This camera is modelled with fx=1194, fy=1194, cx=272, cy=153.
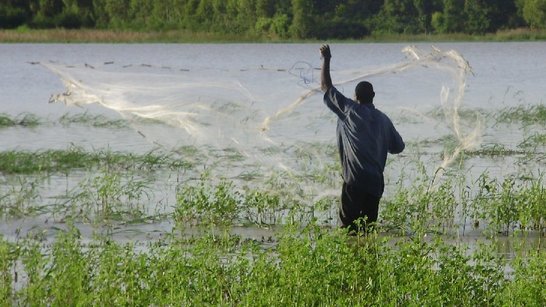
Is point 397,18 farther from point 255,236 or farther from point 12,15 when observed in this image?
point 255,236

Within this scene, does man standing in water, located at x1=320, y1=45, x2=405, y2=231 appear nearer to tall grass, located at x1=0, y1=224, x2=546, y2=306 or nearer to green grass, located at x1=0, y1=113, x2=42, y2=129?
tall grass, located at x1=0, y1=224, x2=546, y2=306

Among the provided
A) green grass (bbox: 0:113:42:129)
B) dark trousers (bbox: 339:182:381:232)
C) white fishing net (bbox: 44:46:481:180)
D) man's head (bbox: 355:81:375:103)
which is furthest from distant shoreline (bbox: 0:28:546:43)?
man's head (bbox: 355:81:375:103)

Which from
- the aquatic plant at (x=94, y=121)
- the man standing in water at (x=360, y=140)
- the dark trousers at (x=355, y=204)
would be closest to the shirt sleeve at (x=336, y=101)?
the man standing in water at (x=360, y=140)

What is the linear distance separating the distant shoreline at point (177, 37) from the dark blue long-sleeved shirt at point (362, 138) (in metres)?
47.6

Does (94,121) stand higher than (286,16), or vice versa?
(94,121)

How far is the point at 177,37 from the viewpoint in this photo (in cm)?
5941

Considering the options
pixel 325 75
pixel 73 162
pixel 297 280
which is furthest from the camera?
pixel 73 162

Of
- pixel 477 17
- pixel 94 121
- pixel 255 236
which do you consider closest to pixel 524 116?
pixel 94 121

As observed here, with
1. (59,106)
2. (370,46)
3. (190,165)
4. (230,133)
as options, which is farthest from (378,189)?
(370,46)

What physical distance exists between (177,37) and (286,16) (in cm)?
579

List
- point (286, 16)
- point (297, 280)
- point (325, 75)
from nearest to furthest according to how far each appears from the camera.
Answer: point (297, 280), point (325, 75), point (286, 16)

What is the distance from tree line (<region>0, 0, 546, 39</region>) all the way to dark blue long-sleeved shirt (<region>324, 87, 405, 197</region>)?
1893 inches

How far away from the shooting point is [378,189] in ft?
27.9

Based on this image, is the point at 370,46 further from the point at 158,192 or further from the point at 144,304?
the point at 144,304
